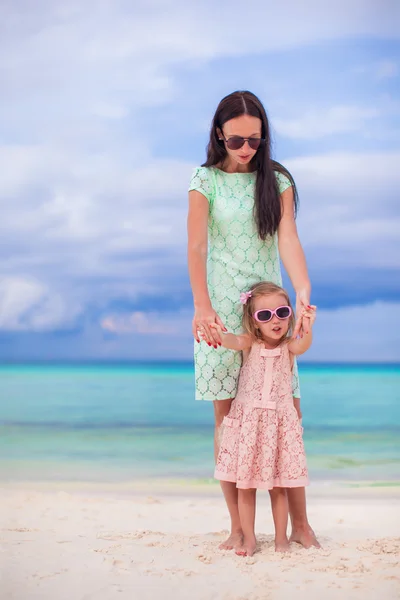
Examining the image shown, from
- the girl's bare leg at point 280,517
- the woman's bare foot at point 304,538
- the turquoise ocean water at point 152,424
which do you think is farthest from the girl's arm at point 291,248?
the turquoise ocean water at point 152,424

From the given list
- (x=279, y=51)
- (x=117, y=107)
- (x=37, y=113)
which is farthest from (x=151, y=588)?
(x=117, y=107)

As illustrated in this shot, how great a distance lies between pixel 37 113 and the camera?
4703 mm

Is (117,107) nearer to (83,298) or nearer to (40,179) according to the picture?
(40,179)

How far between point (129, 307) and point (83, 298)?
0.68 meters

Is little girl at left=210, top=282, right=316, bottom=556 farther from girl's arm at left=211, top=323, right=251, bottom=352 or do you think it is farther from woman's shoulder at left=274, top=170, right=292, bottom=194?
woman's shoulder at left=274, top=170, right=292, bottom=194

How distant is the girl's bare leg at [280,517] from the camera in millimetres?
2268

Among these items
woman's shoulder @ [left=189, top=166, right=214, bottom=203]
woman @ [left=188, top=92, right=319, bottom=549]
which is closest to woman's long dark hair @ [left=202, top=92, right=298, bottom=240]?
woman @ [left=188, top=92, right=319, bottom=549]

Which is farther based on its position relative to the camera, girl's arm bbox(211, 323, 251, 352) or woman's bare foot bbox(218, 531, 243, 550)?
woman's bare foot bbox(218, 531, 243, 550)

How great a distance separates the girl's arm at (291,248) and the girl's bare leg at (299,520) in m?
0.61

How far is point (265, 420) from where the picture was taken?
2279mm

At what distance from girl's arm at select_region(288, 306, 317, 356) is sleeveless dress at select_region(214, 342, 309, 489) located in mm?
30

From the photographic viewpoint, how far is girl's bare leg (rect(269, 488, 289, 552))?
227 centimetres

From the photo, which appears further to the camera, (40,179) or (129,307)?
(129,307)

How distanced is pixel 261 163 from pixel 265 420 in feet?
2.54
